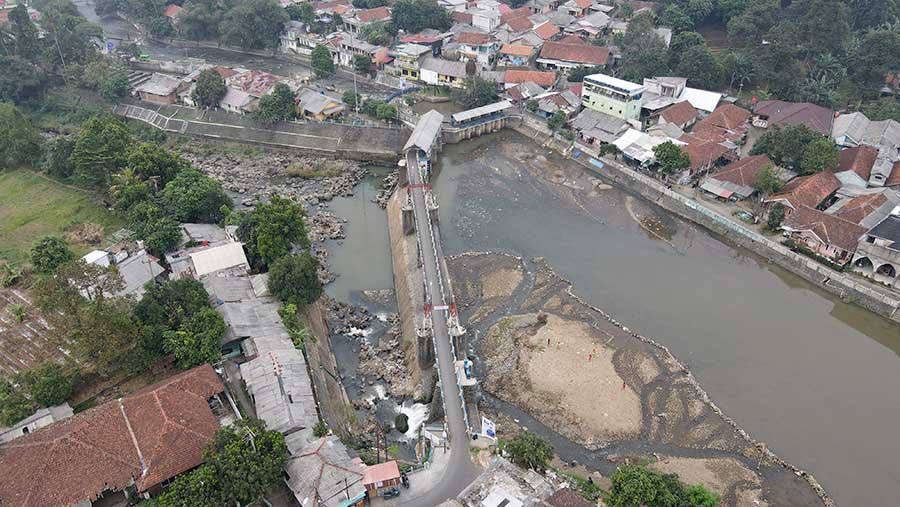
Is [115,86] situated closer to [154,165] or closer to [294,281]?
[154,165]

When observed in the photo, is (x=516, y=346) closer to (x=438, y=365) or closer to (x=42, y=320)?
(x=438, y=365)

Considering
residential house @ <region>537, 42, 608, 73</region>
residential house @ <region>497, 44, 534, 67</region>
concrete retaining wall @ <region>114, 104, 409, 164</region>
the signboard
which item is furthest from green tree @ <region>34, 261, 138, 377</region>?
residential house @ <region>537, 42, 608, 73</region>

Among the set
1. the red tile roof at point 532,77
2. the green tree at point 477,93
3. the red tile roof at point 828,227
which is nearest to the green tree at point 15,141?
the green tree at point 477,93

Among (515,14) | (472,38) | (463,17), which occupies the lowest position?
(472,38)

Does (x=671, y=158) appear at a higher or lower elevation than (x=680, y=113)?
lower

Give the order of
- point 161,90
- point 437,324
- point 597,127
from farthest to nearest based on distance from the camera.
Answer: point 161,90
point 597,127
point 437,324

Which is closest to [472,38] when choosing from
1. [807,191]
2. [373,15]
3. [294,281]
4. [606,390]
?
[373,15]
